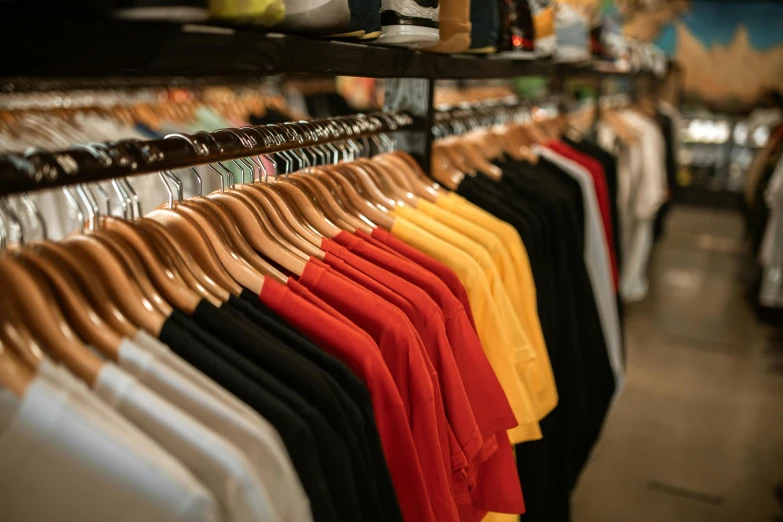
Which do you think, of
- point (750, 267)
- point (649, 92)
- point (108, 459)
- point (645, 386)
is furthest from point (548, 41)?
point (649, 92)

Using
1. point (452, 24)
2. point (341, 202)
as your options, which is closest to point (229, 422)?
point (341, 202)

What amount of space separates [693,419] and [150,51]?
11.1ft

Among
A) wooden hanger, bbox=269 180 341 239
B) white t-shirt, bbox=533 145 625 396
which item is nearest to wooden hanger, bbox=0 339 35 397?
wooden hanger, bbox=269 180 341 239

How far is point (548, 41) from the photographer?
2.20m

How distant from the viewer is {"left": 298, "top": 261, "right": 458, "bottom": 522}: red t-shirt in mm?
967

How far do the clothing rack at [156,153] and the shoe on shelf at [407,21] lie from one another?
0.68 feet

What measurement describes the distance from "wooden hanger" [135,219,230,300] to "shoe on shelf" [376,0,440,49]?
0.56m

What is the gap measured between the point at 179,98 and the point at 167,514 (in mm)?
3307

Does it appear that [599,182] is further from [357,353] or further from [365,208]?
[357,353]

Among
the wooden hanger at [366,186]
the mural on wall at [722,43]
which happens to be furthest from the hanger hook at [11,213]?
the mural on wall at [722,43]

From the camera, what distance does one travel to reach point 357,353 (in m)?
0.89

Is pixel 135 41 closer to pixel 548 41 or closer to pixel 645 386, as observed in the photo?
pixel 548 41

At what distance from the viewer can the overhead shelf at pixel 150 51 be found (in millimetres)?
603

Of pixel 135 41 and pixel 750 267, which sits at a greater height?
pixel 135 41
